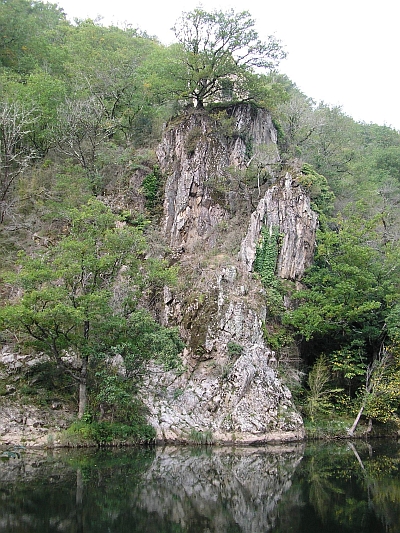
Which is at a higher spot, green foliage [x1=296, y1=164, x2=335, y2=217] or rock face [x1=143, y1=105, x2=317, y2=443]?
green foliage [x1=296, y1=164, x2=335, y2=217]

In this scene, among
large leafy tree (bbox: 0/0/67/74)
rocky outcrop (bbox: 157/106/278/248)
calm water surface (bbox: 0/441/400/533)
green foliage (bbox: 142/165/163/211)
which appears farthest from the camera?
large leafy tree (bbox: 0/0/67/74)

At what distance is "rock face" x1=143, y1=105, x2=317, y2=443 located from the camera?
24484 millimetres

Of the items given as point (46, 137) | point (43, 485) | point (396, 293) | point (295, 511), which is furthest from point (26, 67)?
point (295, 511)

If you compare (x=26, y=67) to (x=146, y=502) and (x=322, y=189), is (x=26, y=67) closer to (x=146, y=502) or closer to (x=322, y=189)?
(x=322, y=189)

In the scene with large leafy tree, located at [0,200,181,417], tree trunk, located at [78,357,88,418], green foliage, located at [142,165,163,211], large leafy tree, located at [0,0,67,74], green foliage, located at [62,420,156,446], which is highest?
large leafy tree, located at [0,0,67,74]

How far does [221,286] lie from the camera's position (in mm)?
28156

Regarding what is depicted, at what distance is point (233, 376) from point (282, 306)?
6.12 meters

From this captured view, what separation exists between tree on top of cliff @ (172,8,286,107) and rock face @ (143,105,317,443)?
8.06ft

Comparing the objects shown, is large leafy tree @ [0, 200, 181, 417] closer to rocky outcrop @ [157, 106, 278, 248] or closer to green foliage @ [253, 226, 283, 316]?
green foliage @ [253, 226, 283, 316]

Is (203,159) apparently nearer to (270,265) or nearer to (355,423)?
(270,265)

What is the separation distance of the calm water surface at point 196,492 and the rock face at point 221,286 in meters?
3.52

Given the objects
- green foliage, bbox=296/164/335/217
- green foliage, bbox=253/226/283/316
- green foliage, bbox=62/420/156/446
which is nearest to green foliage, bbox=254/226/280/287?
green foliage, bbox=253/226/283/316

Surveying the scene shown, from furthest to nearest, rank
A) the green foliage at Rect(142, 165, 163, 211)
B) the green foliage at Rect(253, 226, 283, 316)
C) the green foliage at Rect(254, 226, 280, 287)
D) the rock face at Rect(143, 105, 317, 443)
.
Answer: the green foliage at Rect(142, 165, 163, 211) < the green foliage at Rect(254, 226, 280, 287) < the green foliage at Rect(253, 226, 283, 316) < the rock face at Rect(143, 105, 317, 443)

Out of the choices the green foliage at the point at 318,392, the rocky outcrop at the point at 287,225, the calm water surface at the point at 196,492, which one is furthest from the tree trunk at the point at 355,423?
the rocky outcrop at the point at 287,225
